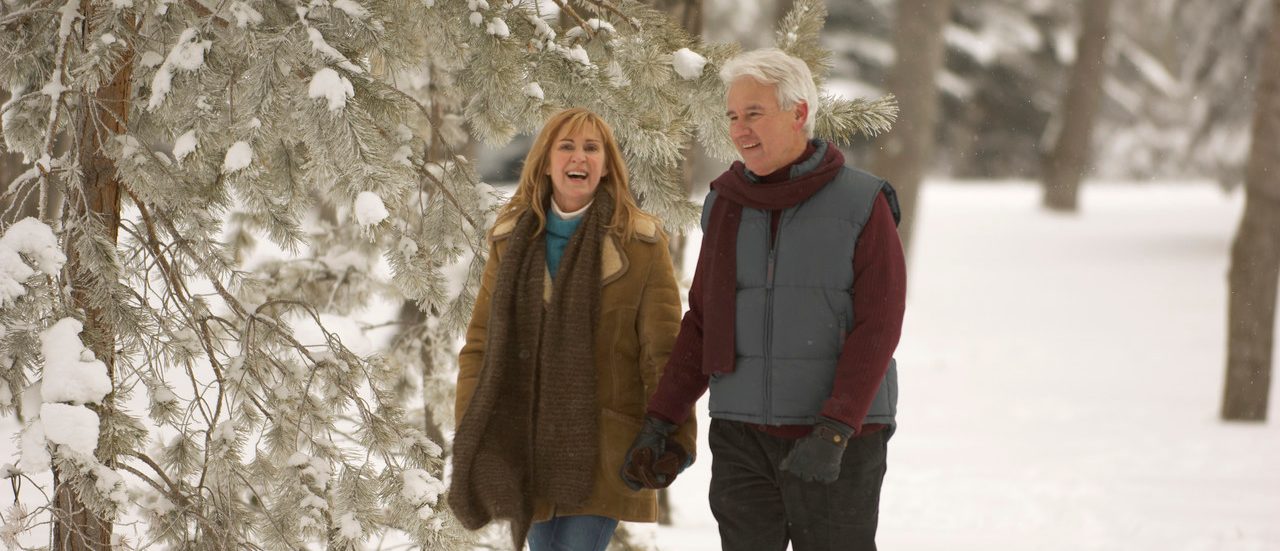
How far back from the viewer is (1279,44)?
9758 millimetres

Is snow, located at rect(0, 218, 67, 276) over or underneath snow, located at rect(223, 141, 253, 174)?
underneath

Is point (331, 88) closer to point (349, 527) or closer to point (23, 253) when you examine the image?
point (23, 253)

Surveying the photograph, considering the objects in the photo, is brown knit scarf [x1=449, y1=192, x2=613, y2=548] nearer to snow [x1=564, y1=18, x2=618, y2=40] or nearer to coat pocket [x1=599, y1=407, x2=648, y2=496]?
coat pocket [x1=599, y1=407, x2=648, y2=496]

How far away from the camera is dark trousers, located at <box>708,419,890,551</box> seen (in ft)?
9.77

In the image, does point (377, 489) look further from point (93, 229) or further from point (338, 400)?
point (93, 229)

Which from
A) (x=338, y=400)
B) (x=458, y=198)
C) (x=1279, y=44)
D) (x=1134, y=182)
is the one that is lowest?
(x=338, y=400)

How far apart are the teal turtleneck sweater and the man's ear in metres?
0.67

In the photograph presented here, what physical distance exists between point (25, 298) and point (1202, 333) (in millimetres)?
14077

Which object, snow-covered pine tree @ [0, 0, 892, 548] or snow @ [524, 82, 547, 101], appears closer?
snow-covered pine tree @ [0, 0, 892, 548]

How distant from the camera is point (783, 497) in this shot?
3.04 metres

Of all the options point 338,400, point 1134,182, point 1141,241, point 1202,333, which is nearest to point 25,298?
point 338,400

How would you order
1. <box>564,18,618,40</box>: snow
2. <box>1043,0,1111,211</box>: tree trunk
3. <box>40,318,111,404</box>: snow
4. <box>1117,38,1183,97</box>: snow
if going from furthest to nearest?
<box>1117,38,1183,97</box>: snow → <box>1043,0,1111,211</box>: tree trunk → <box>564,18,618,40</box>: snow → <box>40,318,111,404</box>: snow

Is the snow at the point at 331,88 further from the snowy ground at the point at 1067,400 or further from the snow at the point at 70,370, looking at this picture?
the snowy ground at the point at 1067,400

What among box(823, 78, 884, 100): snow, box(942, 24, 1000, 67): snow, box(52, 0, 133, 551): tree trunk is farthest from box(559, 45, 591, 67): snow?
box(942, 24, 1000, 67): snow
